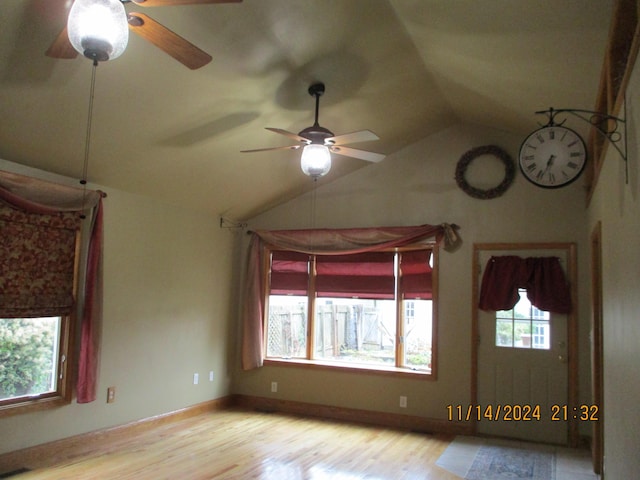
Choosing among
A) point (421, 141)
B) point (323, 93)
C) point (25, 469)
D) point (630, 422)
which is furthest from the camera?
point (421, 141)

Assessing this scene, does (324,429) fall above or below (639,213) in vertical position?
below

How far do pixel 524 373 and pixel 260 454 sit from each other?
2694 millimetres

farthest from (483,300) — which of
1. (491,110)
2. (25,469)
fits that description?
(25,469)

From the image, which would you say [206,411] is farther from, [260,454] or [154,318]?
[260,454]

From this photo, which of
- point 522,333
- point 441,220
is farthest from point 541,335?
point 441,220

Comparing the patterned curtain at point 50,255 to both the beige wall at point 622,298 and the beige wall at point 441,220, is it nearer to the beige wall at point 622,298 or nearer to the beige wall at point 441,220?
the beige wall at point 441,220

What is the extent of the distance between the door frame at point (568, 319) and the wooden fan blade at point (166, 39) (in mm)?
3910

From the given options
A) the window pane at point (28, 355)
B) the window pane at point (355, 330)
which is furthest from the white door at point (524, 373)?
the window pane at point (28, 355)

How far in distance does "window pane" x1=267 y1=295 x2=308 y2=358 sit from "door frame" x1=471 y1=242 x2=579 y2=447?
2.05 meters

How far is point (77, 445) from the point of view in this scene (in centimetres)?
446

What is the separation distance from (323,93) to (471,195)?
2185mm

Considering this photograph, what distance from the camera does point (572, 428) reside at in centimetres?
496

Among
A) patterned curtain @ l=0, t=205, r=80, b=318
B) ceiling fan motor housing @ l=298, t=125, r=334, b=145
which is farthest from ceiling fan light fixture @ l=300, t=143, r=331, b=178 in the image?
patterned curtain @ l=0, t=205, r=80, b=318

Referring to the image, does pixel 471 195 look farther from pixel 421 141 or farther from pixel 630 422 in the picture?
pixel 630 422
